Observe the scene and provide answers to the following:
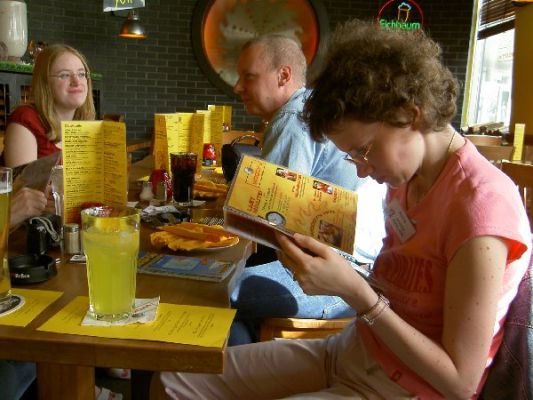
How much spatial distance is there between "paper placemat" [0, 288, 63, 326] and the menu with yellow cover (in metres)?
0.37

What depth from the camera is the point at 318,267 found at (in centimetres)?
99

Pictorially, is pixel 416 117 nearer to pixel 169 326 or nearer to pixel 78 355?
pixel 169 326

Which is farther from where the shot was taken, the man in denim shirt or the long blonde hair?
the long blonde hair

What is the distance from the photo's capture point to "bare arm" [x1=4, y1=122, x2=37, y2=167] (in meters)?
2.34

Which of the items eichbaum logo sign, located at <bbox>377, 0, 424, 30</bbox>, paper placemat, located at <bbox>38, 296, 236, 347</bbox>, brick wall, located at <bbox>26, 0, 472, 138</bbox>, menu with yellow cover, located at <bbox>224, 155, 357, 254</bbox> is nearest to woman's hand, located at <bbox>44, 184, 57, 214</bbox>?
paper placemat, located at <bbox>38, 296, 236, 347</bbox>

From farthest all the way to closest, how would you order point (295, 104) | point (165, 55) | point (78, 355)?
point (165, 55) → point (295, 104) → point (78, 355)

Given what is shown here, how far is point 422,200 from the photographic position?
1.05 metres

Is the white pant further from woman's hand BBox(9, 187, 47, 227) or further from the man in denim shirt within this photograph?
woman's hand BBox(9, 187, 47, 227)

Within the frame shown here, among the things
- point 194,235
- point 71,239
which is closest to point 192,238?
point 194,235

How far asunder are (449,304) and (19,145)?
205 centimetres

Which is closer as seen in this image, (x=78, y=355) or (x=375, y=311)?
(x=78, y=355)

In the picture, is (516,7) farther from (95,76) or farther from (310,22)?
(95,76)

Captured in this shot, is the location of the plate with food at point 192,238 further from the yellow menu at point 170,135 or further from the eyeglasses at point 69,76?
the eyeglasses at point 69,76

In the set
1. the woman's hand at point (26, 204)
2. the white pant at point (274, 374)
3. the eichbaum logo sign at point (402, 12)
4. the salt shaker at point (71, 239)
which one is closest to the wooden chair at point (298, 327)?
the white pant at point (274, 374)
